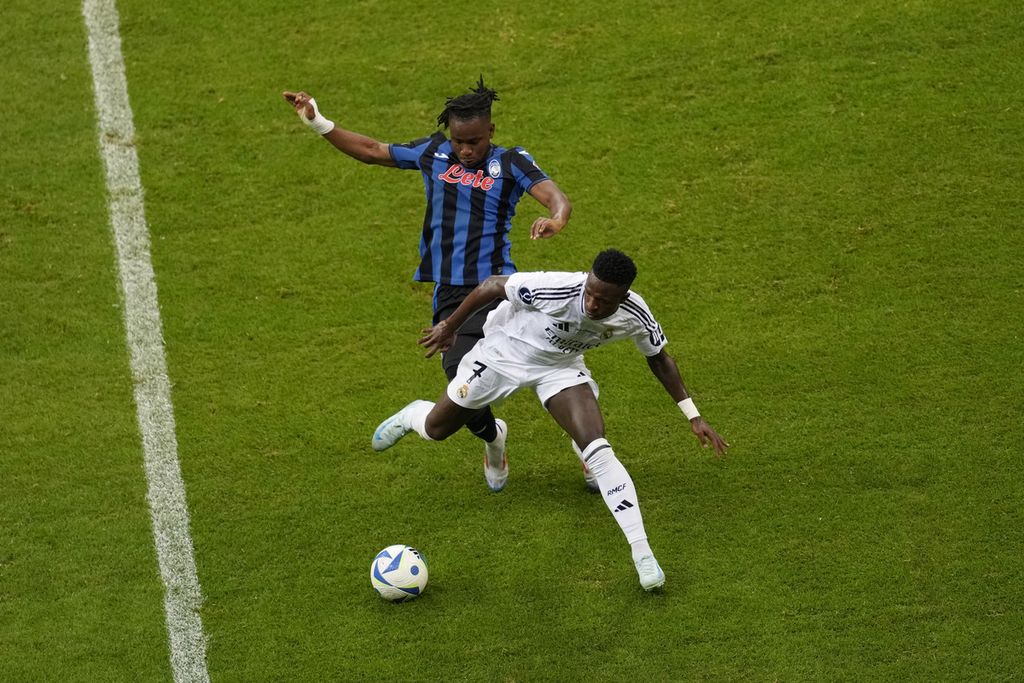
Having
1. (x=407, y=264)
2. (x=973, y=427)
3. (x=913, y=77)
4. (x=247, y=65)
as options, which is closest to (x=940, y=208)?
(x=913, y=77)

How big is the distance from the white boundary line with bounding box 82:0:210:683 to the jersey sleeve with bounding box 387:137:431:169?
87.8 inches

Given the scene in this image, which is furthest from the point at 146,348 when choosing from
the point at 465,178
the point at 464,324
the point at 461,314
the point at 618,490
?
the point at 618,490

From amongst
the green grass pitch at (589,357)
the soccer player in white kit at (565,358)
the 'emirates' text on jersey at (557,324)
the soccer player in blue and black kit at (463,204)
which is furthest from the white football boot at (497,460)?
the 'emirates' text on jersey at (557,324)

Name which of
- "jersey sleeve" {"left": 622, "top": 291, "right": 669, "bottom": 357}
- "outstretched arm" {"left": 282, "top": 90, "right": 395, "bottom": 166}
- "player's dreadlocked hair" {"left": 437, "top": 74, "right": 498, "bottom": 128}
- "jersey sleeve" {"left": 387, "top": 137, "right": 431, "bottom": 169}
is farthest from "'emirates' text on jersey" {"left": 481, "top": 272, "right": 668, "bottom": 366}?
"outstretched arm" {"left": 282, "top": 90, "right": 395, "bottom": 166}

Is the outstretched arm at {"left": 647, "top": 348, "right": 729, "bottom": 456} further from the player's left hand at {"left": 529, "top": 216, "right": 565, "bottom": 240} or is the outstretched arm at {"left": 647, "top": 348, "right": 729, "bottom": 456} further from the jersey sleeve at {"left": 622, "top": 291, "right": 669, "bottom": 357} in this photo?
the player's left hand at {"left": 529, "top": 216, "right": 565, "bottom": 240}

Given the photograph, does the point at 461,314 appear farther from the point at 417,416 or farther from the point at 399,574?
the point at 399,574

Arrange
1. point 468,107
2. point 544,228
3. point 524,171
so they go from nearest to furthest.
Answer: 1. point 544,228
2. point 468,107
3. point 524,171

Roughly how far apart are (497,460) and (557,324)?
1.18 m

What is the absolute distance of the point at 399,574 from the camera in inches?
278

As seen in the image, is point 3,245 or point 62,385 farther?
point 3,245

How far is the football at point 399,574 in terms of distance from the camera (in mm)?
7074

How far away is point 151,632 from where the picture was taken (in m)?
7.04

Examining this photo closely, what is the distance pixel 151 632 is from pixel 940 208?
6.20m

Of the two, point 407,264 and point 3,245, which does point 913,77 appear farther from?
point 3,245
